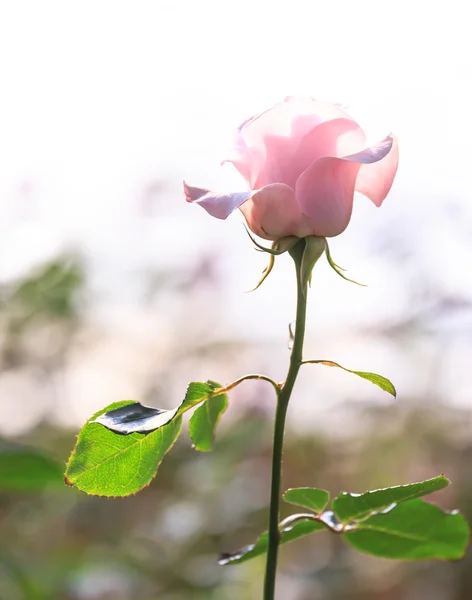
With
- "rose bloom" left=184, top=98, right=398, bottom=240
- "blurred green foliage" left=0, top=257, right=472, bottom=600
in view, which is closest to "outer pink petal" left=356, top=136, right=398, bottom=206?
"rose bloom" left=184, top=98, right=398, bottom=240

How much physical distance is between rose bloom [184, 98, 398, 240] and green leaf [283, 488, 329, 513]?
0.12 metres

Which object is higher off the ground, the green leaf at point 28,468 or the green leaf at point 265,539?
the green leaf at point 265,539

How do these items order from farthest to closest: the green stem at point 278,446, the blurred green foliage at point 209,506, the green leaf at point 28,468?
the blurred green foliage at point 209,506 → the green leaf at point 28,468 → the green stem at point 278,446

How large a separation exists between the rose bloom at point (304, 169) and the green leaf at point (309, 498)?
120 millimetres

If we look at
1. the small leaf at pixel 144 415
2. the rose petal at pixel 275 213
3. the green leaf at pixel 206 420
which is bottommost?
the green leaf at pixel 206 420

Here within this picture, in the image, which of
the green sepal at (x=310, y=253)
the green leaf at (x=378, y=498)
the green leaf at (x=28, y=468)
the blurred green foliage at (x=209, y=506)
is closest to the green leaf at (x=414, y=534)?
the green leaf at (x=378, y=498)

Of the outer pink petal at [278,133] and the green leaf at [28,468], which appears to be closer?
the outer pink petal at [278,133]

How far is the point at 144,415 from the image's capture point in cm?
28

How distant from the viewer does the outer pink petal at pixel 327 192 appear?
0.28 metres

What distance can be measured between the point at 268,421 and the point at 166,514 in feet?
1.09

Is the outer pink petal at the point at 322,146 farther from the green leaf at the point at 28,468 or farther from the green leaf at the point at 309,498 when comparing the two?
the green leaf at the point at 28,468

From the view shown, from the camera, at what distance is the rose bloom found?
0.92ft

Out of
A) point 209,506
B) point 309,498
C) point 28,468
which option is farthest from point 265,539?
point 209,506

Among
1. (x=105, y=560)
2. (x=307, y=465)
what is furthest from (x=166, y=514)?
(x=307, y=465)
